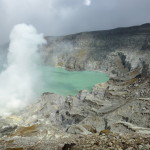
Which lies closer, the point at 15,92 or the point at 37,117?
the point at 37,117

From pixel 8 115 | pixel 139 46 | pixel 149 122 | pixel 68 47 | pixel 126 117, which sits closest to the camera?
pixel 149 122

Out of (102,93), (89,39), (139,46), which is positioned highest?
(89,39)

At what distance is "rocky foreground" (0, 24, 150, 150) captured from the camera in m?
23.1

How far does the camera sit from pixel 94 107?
52.6 meters

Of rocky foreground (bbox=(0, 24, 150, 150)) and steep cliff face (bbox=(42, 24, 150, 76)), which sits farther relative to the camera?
steep cliff face (bbox=(42, 24, 150, 76))

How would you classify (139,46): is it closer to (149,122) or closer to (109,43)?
(109,43)

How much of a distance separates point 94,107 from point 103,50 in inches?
3371

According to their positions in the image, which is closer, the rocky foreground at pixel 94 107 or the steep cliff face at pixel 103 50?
the rocky foreground at pixel 94 107

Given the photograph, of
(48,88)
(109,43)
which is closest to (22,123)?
(48,88)

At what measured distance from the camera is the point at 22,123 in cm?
4850

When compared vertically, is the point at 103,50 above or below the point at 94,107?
above

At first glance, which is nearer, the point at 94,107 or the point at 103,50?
the point at 94,107

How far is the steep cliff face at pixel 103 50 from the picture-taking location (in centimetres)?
11588

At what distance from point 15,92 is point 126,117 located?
1468 inches
